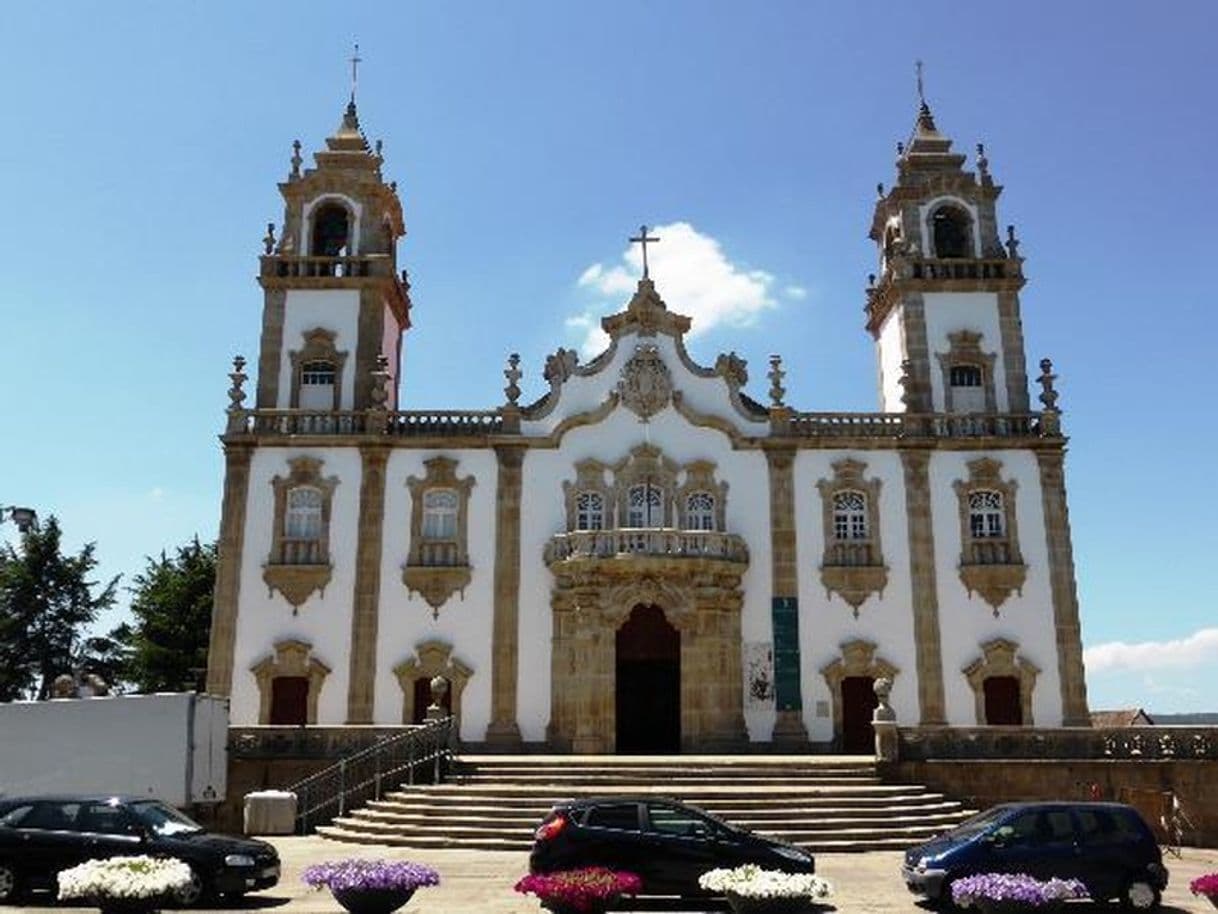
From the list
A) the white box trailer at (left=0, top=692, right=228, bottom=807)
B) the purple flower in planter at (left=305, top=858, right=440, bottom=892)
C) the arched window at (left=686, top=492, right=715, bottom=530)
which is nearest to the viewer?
the purple flower in planter at (left=305, top=858, right=440, bottom=892)

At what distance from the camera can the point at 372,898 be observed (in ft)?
36.3

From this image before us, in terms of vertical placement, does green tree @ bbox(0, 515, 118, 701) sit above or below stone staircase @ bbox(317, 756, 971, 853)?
above

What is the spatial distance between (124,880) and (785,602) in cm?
2172

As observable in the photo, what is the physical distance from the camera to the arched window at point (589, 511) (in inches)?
1216

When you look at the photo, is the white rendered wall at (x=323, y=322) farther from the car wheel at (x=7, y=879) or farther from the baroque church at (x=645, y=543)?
the car wheel at (x=7, y=879)

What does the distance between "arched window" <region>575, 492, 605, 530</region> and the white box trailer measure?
12.2m

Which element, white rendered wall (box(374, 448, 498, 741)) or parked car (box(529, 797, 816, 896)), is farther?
white rendered wall (box(374, 448, 498, 741))

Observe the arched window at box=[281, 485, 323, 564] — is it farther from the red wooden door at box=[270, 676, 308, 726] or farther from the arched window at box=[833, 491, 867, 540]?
the arched window at box=[833, 491, 867, 540]

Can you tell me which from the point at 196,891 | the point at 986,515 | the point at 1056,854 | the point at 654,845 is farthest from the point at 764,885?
the point at 986,515

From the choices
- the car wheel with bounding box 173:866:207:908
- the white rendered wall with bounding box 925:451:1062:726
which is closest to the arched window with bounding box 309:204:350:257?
the white rendered wall with bounding box 925:451:1062:726

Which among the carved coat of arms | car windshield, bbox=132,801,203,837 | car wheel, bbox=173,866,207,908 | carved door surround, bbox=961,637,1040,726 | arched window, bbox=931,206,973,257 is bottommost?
car wheel, bbox=173,866,207,908

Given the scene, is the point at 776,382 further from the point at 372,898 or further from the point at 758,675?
the point at 372,898

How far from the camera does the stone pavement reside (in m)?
14.0

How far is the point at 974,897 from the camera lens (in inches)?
446
